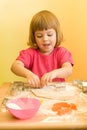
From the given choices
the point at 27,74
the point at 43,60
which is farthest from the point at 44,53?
the point at 27,74

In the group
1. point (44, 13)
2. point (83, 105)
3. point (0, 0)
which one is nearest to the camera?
point (83, 105)

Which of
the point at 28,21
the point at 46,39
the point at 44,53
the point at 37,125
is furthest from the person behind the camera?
the point at 28,21

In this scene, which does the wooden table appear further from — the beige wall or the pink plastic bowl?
the beige wall

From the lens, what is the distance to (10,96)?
0.70m

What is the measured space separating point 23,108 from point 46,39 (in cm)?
46

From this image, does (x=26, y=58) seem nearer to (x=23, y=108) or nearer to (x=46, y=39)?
(x=46, y=39)

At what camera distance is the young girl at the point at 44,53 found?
93 centimetres

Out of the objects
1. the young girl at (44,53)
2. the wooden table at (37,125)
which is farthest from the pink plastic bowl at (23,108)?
the young girl at (44,53)

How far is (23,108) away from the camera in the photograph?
0.55 m

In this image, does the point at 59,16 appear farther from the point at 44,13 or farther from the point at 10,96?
the point at 10,96

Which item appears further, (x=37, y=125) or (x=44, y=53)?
(x=44, y=53)

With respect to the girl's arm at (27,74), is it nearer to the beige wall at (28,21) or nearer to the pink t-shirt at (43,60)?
the pink t-shirt at (43,60)

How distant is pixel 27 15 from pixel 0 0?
0.17 meters

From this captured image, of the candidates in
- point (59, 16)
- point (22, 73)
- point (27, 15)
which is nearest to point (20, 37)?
point (27, 15)
